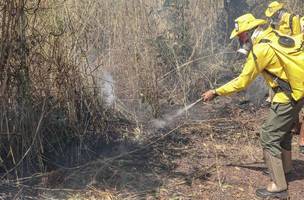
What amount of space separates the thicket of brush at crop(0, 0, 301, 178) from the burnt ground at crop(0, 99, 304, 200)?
28 centimetres

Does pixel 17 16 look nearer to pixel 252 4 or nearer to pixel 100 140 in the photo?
pixel 100 140

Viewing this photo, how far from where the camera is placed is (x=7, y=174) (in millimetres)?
4445

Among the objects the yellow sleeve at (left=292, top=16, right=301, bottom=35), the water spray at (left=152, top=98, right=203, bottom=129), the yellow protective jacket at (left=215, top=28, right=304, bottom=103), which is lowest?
the water spray at (left=152, top=98, right=203, bottom=129)

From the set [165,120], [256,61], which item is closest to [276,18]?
[165,120]

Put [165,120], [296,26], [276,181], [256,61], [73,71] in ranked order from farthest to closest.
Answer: [296,26] < [165,120] < [73,71] < [276,181] < [256,61]

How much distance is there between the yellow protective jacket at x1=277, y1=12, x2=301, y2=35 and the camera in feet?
21.1

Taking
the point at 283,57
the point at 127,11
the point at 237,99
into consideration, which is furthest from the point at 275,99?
the point at 237,99

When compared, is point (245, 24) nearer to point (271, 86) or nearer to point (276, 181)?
point (271, 86)

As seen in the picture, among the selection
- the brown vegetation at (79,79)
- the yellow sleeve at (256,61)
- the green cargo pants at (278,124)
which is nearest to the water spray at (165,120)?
the brown vegetation at (79,79)

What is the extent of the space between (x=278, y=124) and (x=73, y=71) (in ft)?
6.93

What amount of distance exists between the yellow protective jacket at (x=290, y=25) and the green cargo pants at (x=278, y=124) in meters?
2.36

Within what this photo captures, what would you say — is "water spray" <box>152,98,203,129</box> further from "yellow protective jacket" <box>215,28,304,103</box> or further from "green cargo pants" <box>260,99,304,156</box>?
"yellow protective jacket" <box>215,28,304,103</box>

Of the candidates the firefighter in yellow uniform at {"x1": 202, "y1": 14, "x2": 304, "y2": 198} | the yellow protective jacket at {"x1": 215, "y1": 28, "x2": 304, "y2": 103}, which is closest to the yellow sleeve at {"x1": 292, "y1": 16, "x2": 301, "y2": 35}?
the firefighter in yellow uniform at {"x1": 202, "y1": 14, "x2": 304, "y2": 198}

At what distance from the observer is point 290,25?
648cm
